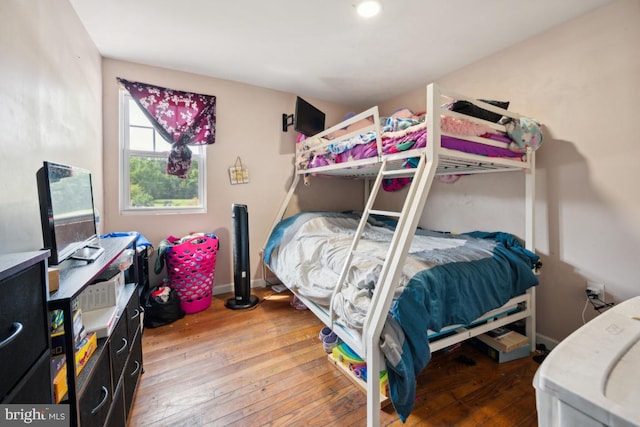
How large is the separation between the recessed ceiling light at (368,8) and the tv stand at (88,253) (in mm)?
2037

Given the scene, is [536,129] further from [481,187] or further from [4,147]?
[4,147]

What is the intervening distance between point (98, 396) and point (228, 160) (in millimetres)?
2261

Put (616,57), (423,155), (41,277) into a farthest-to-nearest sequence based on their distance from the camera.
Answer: (616,57), (423,155), (41,277)

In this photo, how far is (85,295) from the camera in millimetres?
1090

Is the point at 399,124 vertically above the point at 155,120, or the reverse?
the point at 155,120

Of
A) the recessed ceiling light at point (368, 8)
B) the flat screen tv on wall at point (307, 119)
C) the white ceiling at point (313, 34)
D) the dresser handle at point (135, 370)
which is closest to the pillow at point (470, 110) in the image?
the white ceiling at point (313, 34)

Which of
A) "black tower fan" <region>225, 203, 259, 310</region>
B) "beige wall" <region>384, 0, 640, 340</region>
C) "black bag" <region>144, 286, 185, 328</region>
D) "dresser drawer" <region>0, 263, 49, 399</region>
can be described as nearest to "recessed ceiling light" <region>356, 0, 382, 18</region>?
"beige wall" <region>384, 0, 640, 340</region>

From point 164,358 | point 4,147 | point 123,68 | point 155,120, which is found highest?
point 123,68

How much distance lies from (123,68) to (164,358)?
8.24ft

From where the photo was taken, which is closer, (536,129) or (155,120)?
(536,129)

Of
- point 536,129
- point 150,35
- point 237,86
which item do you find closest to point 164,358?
point 150,35

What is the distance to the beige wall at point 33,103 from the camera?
101cm

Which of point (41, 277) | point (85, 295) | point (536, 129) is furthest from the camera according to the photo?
point (536, 129)

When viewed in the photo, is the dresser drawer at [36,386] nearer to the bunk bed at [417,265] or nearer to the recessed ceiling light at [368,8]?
the bunk bed at [417,265]
